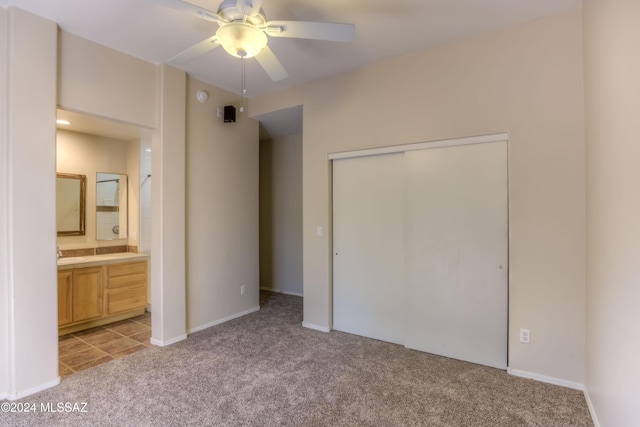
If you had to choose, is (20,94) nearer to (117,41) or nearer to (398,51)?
(117,41)

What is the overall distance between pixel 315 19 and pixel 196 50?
95 centimetres

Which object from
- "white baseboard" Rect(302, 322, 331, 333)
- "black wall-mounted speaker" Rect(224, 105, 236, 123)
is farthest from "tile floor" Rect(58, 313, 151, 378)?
"black wall-mounted speaker" Rect(224, 105, 236, 123)

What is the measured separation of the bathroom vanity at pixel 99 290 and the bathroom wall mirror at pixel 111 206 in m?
0.36

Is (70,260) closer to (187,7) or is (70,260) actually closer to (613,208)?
(187,7)

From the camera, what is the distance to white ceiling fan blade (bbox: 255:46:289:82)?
2037mm

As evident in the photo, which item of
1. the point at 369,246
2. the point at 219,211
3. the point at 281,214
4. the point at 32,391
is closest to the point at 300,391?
the point at 369,246

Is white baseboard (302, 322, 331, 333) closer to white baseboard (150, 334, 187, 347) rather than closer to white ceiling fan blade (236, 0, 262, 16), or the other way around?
white baseboard (150, 334, 187, 347)

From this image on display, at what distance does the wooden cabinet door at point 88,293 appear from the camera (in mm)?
3551

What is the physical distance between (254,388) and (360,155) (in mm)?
2349

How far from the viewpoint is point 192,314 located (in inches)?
139

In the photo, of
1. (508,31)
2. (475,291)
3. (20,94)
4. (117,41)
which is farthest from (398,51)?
(20,94)

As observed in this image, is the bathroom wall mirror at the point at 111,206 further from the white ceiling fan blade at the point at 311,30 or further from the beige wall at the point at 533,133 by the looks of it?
the beige wall at the point at 533,133

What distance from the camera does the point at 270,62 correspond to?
213 cm

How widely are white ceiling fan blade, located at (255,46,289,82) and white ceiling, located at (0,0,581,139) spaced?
0.45 metres
